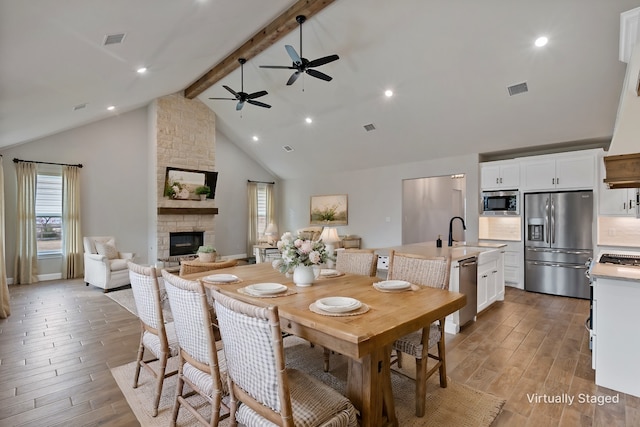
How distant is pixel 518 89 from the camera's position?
4.61 metres

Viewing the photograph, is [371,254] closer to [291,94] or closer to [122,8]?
[122,8]

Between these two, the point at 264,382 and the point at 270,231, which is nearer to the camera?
the point at 264,382

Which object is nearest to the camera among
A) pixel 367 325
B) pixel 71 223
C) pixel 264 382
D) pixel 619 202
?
pixel 264 382

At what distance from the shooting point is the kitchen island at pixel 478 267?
3490 mm

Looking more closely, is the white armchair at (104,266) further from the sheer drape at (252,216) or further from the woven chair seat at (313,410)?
the woven chair seat at (313,410)

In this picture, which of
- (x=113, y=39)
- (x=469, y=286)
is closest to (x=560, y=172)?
(x=469, y=286)

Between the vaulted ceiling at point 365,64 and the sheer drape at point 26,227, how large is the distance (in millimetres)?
925

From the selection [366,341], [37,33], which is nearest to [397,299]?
[366,341]

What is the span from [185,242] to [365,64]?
550cm

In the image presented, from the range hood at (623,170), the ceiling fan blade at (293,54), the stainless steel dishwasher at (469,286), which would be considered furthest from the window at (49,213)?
the range hood at (623,170)

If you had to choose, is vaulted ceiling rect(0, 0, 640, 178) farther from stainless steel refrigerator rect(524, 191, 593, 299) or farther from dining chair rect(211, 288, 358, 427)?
dining chair rect(211, 288, 358, 427)

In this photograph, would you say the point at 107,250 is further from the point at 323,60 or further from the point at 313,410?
the point at 313,410

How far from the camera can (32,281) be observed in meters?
6.01

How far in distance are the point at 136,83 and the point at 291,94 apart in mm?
2602
